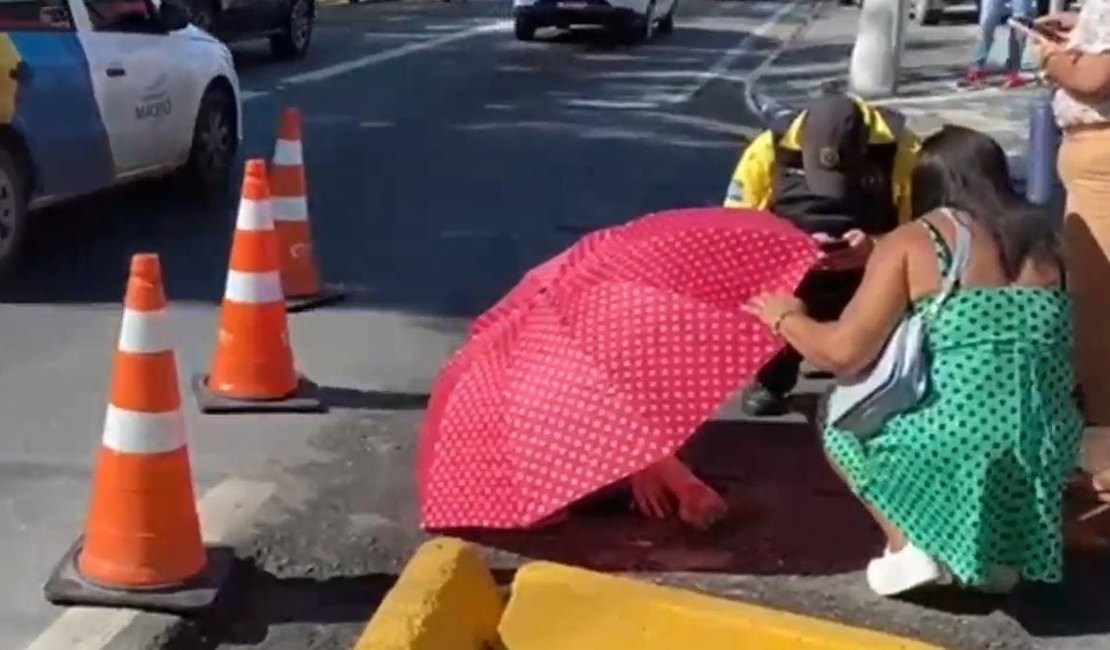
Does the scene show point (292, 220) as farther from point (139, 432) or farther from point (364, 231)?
point (139, 432)

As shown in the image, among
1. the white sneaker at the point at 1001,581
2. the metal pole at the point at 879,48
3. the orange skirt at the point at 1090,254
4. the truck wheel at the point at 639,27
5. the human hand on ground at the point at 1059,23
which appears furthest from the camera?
the truck wheel at the point at 639,27

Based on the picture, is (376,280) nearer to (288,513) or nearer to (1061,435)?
(288,513)

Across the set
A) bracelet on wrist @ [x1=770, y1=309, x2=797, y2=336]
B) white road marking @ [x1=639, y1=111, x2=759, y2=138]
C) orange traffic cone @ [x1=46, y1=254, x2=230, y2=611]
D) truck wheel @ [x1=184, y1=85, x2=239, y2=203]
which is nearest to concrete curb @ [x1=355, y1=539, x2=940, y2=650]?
orange traffic cone @ [x1=46, y1=254, x2=230, y2=611]

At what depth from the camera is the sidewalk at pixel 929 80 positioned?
14891mm

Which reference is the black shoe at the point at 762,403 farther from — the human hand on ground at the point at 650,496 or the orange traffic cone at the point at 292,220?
the orange traffic cone at the point at 292,220

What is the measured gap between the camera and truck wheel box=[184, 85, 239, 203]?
10.7m

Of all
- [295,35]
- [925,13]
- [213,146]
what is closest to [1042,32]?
[213,146]

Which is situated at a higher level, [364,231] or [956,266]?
[956,266]

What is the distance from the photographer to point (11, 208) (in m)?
8.49

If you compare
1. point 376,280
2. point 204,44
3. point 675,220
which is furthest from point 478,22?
point 675,220

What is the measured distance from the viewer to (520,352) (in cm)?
527

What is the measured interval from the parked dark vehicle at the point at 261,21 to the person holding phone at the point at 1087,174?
1382cm

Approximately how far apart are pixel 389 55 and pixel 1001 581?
17316 millimetres

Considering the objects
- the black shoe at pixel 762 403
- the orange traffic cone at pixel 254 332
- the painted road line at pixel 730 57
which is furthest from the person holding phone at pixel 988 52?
the orange traffic cone at pixel 254 332
